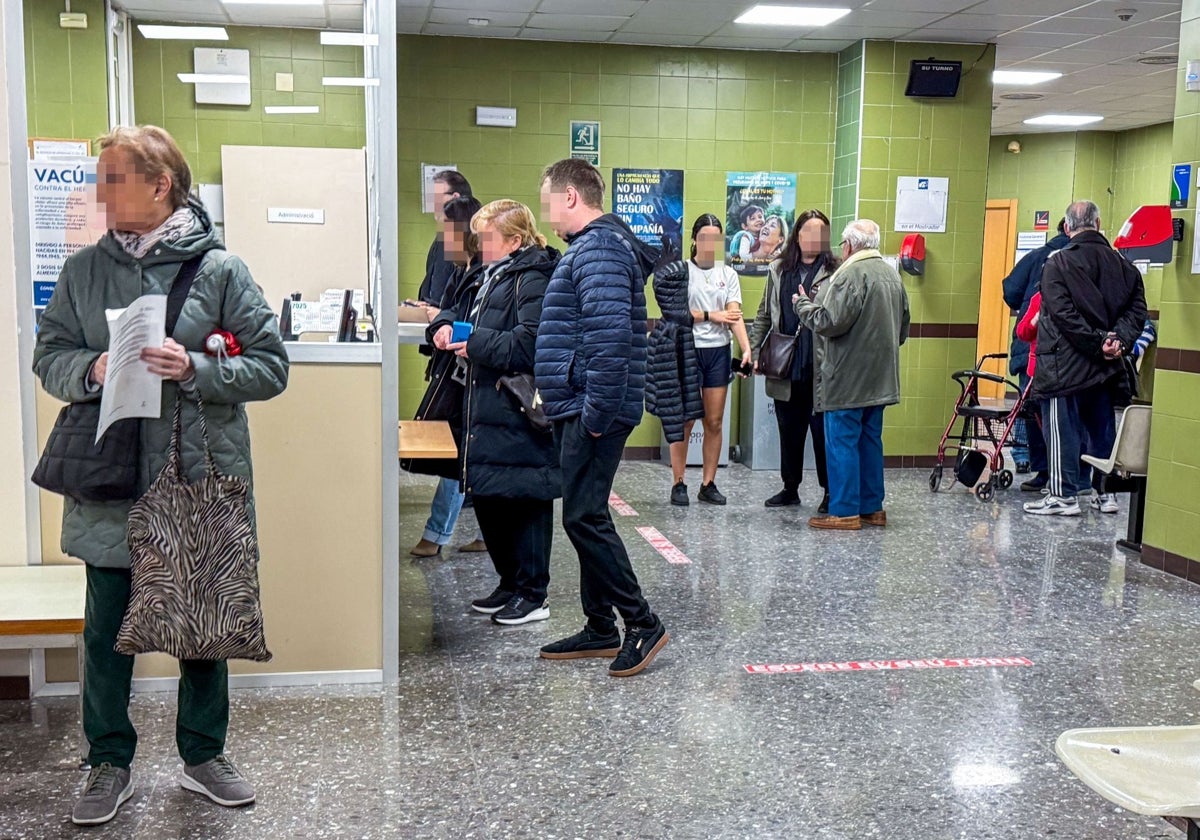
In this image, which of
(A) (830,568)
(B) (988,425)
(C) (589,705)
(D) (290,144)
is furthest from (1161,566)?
(D) (290,144)

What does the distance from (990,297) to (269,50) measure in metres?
8.65

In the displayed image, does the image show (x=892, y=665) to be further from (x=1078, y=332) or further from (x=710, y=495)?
(x=1078, y=332)

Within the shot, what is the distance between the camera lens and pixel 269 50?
7.29m

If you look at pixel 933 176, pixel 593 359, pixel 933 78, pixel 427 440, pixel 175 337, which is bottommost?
pixel 427 440

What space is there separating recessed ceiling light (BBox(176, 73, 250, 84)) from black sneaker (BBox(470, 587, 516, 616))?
177 inches

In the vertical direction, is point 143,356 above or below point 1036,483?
above

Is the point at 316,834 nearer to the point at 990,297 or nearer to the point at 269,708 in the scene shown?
the point at 269,708

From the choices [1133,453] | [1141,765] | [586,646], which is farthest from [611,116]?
[1141,765]

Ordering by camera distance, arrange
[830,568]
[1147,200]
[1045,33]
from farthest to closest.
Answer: [1147,200] → [1045,33] → [830,568]

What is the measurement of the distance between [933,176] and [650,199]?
1989 mm

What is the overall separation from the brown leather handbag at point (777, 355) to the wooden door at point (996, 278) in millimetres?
7096

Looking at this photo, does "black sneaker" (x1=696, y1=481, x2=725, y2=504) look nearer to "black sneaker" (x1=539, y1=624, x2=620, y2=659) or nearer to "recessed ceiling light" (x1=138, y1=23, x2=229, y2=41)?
"black sneaker" (x1=539, y1=624, x2=620, y2=659)

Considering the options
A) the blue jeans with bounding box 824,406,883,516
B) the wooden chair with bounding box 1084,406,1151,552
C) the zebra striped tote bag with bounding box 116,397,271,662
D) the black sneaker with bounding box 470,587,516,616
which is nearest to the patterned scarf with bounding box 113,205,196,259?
the zebra striped tote bag with bounding box 116,397,271,662

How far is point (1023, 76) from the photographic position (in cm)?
923
